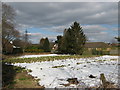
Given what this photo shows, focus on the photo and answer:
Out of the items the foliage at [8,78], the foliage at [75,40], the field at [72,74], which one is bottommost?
the foliage at [8,78]

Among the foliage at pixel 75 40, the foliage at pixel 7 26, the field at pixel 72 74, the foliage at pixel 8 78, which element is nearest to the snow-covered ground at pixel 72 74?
the field at pixel 72 74

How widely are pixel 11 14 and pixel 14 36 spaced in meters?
3.56

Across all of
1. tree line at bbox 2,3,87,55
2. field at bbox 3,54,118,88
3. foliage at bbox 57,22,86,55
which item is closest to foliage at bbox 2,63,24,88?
field at bbox 3,54,118,88

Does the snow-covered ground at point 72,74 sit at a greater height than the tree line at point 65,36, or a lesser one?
lesser

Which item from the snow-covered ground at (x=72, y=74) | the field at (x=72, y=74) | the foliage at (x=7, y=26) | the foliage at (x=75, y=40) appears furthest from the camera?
the foliage at (x=75, y=40)

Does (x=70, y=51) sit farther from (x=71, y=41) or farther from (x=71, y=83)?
(x=71, y=83)

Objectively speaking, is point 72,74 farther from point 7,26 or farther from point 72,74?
point 7,26

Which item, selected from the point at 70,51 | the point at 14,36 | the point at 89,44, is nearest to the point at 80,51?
the point at 70,51

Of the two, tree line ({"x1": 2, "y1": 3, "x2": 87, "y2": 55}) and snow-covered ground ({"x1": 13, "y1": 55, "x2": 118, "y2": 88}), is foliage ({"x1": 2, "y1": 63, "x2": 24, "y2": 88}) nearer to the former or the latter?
snow-covered ground ({"x1": 13, "y1": 55, "x2": 118, "y2": 88})

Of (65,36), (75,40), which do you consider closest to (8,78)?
(75,40)

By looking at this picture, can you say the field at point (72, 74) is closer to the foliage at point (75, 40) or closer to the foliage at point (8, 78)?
the foliage at point (8, 78)

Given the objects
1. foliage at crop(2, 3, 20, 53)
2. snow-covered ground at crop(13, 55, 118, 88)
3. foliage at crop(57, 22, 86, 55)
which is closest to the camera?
snow-covered ground at crop(13, 55, 118, 88)

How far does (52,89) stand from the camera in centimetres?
425

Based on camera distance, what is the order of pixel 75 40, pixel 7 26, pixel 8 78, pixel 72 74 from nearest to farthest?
pixel 8 78 → pixel 72 74 → pixel 7 26 → pixel 75 40
